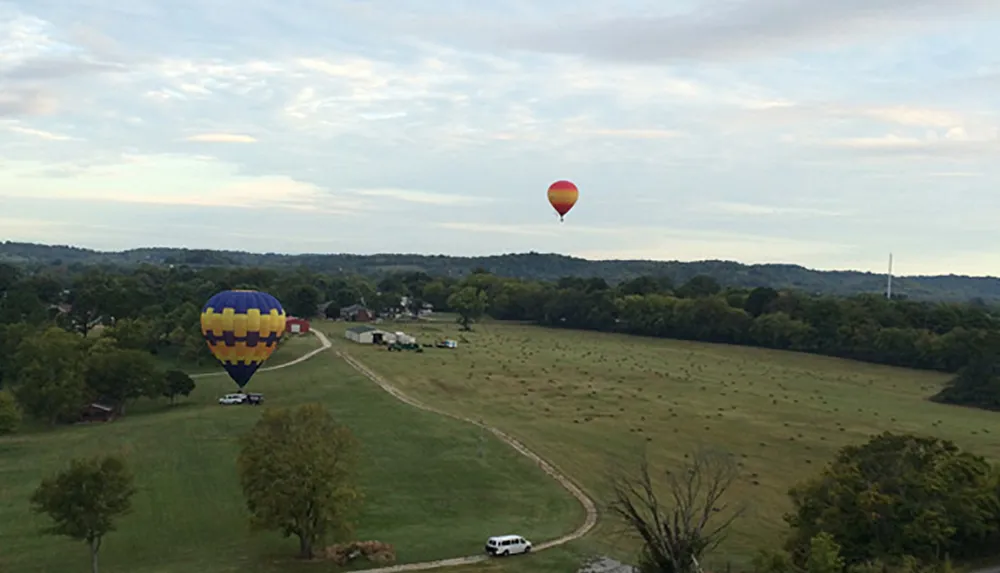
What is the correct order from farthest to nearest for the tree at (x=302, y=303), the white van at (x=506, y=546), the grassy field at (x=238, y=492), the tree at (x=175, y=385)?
the tree at (x=302, y=303) < the tree at (x=175, y=385) < the grassy field at (x=238, y=492) < the white van at (x=506, y=546)

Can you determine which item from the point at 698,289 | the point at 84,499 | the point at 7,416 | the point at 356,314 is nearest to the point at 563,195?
the point at 7,416

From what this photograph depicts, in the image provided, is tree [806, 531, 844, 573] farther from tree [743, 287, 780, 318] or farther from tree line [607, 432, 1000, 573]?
tree [743, 287, 780, 318]

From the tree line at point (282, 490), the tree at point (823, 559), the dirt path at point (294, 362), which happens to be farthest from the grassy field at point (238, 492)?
the dirt path at point (294, 362)

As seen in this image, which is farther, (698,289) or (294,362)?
(698,289)

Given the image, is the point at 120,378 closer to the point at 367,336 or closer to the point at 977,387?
the point at 367,336

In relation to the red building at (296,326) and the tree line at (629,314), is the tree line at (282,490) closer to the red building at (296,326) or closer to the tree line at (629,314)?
the tree line at (629,314)

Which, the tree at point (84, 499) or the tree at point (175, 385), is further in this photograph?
the tree at point (175, 385)

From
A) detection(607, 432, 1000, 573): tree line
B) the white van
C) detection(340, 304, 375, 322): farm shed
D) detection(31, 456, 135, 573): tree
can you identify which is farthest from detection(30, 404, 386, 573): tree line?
detection(340, 304, 375, 322): farm shed
